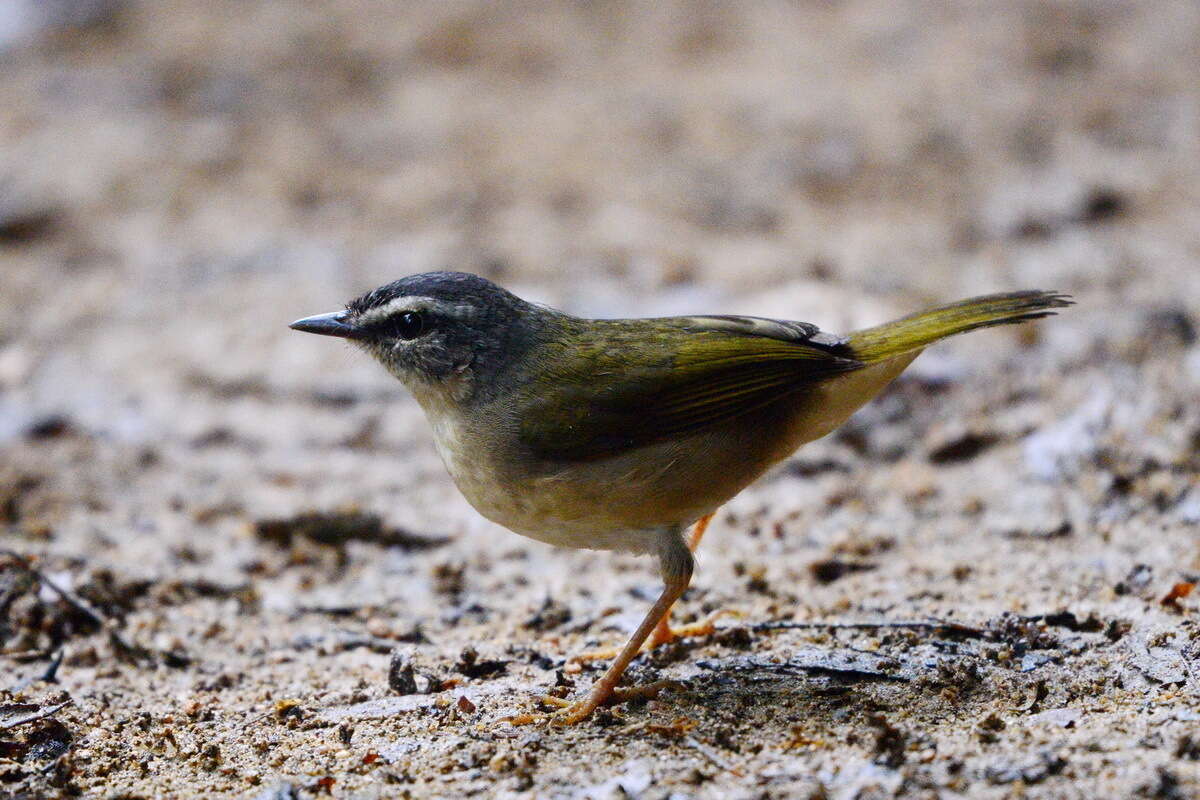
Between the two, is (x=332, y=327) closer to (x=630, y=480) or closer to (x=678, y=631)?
(x=630, y=480)

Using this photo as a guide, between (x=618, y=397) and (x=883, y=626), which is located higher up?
(x=618, y=397)

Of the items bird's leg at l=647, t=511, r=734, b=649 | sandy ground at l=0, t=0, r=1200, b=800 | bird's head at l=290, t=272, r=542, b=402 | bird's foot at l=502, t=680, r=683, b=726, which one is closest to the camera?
sandy ground at l=0, t=0, r=1200, b=800

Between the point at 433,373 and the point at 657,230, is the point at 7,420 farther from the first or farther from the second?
the point at 657,230

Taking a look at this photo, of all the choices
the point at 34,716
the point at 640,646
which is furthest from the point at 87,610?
the point at 640,646

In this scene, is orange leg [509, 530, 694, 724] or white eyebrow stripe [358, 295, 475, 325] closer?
orange leg [509, 530, 694, 724]

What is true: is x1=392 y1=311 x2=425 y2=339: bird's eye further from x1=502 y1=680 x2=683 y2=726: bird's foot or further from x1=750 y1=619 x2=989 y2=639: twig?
x1=750 y1=619 x2=989 y2=639: twig

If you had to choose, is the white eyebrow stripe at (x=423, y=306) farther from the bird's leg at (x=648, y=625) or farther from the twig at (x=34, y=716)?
the twig at (x=34, y=716)

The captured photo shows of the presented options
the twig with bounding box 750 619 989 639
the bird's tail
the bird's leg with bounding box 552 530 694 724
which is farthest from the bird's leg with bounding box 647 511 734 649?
the bird's tail
